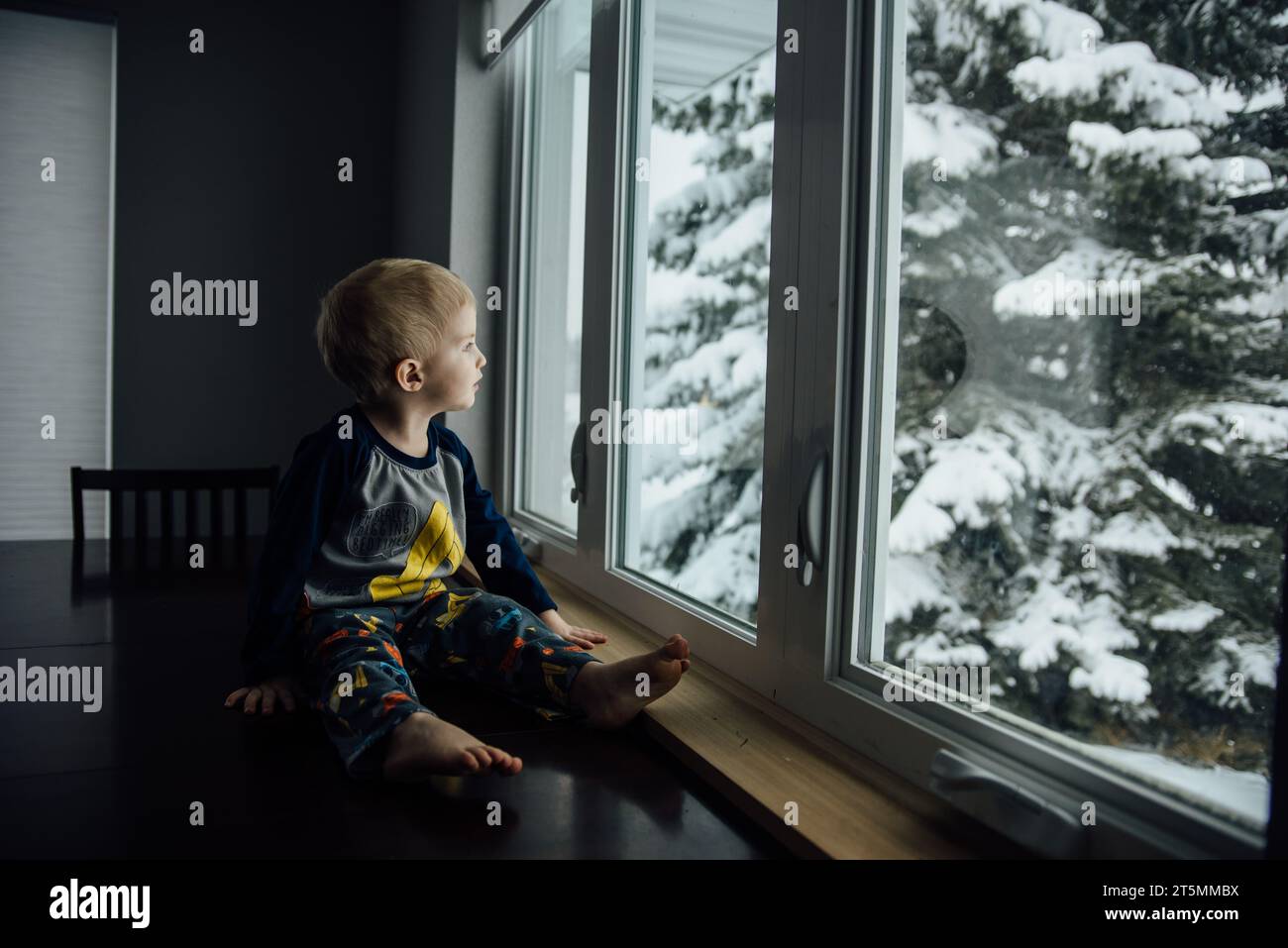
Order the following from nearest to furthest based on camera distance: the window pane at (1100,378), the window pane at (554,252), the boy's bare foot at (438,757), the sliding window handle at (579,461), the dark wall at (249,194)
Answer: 1. the window pane at (1100,378)
2. the boy's bare foot at (438,757)
3. the sliding window handle at (579,461)
4. the window pane at (554,252)
5. the dark wall at (249,194)

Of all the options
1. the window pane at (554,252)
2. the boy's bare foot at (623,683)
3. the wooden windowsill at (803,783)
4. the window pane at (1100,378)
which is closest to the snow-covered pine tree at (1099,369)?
the window pane at (1100,378)

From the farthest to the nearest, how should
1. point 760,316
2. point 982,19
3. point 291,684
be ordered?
1. point 760,316
2. point 291,684
3. point 982,19

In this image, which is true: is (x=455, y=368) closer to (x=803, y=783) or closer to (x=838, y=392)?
(x=838, y=392)

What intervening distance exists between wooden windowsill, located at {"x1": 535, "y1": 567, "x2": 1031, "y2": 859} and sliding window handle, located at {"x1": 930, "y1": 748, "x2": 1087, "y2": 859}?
0.06 ft

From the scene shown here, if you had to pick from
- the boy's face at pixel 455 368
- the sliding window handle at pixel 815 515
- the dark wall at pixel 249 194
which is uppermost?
the dark wall at pixel 249 194

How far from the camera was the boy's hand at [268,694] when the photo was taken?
1066 mm

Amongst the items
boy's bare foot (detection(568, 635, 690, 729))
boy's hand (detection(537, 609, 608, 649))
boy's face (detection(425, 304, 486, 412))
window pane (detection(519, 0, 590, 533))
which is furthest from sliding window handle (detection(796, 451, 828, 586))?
window pane (detection(519, 0, 590, 533))

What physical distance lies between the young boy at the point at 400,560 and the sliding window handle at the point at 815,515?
0.56 ft

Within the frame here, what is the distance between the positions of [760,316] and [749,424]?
0.47 feet

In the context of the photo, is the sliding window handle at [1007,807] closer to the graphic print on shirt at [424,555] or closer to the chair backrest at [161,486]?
the graphic print on shirt at [424,555]

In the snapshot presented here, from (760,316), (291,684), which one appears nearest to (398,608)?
(291,684)

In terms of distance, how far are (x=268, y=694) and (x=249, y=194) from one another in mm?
2246

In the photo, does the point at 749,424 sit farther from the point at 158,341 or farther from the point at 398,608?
the point at 158,341
